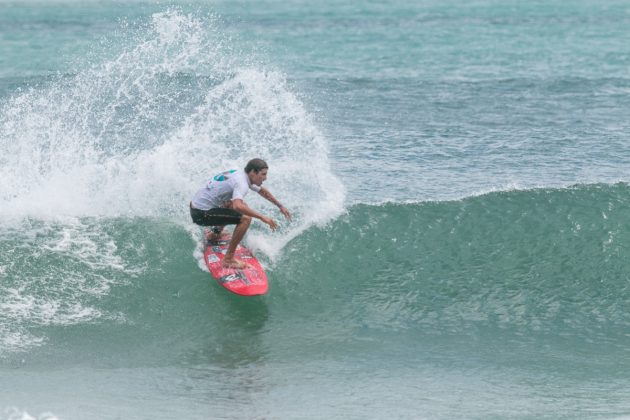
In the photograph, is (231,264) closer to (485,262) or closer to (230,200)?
(230,200)

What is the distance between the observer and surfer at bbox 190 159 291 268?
39.3 ft


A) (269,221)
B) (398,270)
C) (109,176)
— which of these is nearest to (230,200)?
(269,221)

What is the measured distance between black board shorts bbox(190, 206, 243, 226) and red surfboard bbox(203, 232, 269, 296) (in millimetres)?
532

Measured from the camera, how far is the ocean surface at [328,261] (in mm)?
10070

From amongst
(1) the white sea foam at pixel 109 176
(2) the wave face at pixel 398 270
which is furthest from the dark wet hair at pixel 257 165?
(1) the white sea foam at pixel 109 176

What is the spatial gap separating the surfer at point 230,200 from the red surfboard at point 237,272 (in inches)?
5.4

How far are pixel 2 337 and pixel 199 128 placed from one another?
8591mm

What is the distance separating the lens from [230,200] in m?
12.5

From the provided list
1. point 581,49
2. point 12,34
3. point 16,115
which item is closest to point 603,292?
point 16,115

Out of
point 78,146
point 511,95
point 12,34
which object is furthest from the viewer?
point 12,34

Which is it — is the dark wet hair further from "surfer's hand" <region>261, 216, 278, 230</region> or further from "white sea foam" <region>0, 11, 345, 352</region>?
"white sea foam" <region>0, 11, 345, 352</region>

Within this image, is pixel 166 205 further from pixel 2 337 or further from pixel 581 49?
pixel 581 49

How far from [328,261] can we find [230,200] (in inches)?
72.8

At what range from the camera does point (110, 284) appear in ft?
40.9
